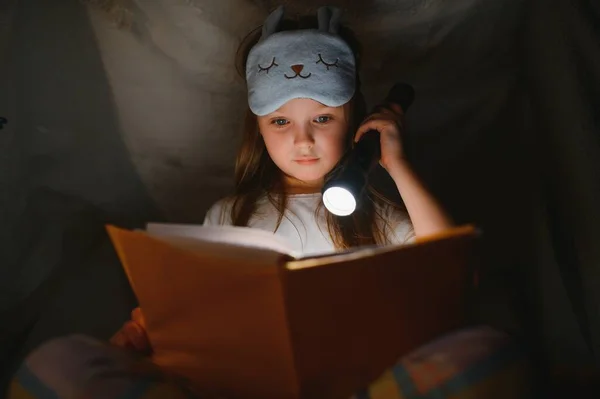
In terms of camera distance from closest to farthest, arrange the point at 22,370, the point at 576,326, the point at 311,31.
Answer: the point at 22,370, the point at 311,31, the point at 576,326

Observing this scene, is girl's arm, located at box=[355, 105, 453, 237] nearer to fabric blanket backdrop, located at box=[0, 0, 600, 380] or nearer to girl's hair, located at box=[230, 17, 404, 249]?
girl's hair, located at box=[230, 17, 404, 249]

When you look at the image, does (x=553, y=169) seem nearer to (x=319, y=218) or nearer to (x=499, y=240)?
(x=499, y=240)

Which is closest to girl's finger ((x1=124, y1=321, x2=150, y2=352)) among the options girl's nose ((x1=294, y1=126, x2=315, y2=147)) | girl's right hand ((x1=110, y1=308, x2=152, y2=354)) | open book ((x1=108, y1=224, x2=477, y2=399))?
girl's right hand ((x1=110, y1=308, x2=152, y2=354))

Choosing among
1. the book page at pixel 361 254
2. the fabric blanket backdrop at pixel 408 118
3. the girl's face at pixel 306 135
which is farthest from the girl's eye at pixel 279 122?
the book page at pixel 361 254

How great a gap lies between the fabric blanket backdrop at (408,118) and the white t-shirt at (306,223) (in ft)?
0.59

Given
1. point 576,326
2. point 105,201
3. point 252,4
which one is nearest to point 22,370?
point 105,201

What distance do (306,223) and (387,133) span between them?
0.65 feet

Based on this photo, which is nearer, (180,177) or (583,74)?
(583,74)

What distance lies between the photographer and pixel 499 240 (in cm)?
128

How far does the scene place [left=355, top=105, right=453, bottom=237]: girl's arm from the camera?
38.1 inches

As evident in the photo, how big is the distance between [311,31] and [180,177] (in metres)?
0.44

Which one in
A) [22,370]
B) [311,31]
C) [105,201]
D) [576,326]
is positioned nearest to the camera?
[22,370]

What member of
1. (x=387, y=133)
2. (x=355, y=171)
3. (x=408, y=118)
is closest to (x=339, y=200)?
(x=355, y=171)

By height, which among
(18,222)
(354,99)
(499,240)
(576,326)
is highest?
(354,99)
